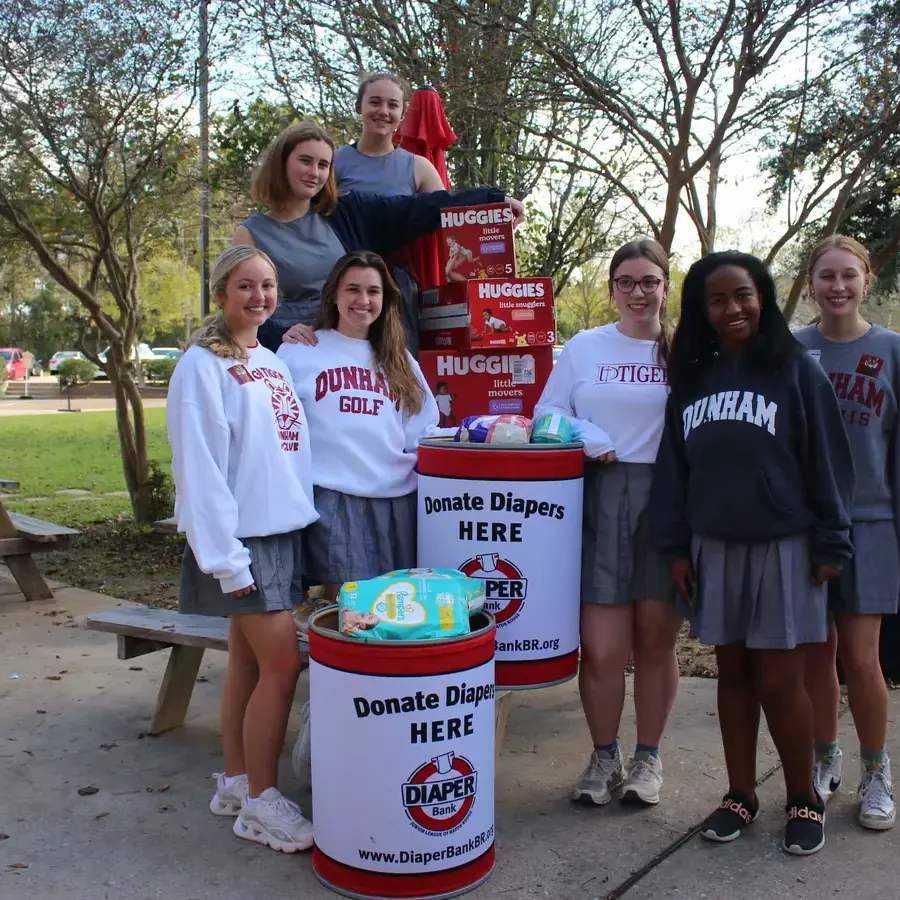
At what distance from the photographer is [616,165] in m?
7.83

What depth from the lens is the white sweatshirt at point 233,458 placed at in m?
2.95

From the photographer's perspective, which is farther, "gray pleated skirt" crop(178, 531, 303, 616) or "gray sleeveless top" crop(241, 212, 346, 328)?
"gray sleeveless top" crop(241, 212, 346, 328)

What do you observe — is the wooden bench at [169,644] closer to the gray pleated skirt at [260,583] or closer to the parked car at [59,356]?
the gray pleated skirt at [260,583]

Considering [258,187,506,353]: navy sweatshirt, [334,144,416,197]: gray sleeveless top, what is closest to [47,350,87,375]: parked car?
[334,144,416,197]: gray sleeveless top

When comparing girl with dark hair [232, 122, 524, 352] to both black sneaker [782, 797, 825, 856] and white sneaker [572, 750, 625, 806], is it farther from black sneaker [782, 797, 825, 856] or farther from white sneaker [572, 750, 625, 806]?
black sneaker [782, 797, 825, 856]

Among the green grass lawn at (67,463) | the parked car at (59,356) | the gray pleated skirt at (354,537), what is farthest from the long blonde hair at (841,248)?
the parked car at (59,356)

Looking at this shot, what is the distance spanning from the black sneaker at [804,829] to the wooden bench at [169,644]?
89.2 inches

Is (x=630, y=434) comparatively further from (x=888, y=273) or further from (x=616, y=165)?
(x=888, y=273)

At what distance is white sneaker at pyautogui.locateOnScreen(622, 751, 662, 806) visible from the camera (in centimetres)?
345

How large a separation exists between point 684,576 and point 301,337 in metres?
1.51

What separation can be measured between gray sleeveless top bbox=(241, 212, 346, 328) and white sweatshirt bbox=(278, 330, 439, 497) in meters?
0.46

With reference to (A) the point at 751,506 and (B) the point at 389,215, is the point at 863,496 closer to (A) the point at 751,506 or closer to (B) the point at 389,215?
(A) the point at 751,506

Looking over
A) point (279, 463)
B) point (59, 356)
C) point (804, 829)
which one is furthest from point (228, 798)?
point (59, 356)

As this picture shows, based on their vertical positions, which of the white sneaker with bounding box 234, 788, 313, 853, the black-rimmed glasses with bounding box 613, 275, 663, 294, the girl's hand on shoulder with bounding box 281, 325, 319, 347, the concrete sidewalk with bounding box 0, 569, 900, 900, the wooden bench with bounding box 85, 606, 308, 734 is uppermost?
the black-rimmed glasses with bounding box 613, 275, 663, 294
